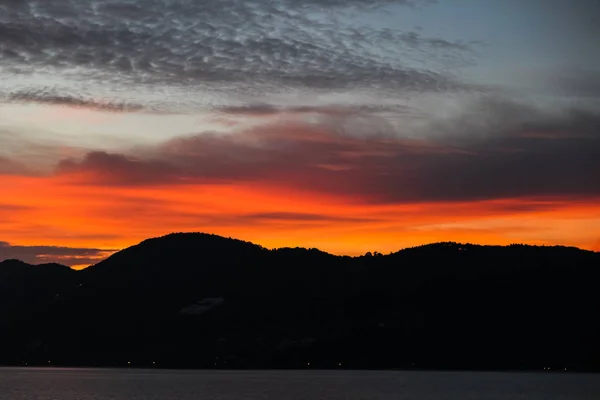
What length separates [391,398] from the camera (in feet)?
652

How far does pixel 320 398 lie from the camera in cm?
19162

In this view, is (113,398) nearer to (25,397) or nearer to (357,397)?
(25,397)

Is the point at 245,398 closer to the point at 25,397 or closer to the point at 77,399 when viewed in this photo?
the point at 77,399

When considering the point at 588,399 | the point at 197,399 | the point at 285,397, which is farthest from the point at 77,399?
the point at 588,399

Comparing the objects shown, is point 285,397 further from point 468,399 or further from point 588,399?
point 588,399

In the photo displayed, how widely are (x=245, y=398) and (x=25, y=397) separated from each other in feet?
162

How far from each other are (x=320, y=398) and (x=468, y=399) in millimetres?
33039

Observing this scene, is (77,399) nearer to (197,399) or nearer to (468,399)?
(197,399)

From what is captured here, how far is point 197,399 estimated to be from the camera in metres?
190

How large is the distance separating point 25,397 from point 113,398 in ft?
63.4

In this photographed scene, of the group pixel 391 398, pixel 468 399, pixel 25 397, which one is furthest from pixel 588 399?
pixel 25 397

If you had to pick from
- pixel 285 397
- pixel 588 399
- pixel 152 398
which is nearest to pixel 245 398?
pixel 285 397

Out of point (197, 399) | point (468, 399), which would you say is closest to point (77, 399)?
point (197, 399)

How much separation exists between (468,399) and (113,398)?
257 feet
